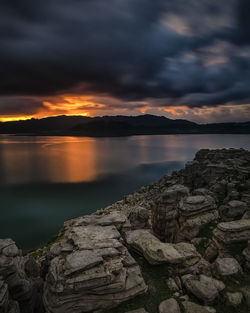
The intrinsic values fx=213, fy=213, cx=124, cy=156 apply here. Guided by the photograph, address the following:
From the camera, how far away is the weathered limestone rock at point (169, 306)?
9.02 metres

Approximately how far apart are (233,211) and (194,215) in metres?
3.20

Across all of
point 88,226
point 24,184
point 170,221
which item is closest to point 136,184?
point 24,184

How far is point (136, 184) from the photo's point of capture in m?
78.7

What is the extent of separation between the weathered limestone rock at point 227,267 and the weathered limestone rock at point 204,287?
678mm

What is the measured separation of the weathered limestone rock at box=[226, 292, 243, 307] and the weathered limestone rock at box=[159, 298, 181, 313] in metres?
2.26

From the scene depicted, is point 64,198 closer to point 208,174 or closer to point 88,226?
point 208,174

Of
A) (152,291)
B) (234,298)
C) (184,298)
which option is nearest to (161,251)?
(152,291)

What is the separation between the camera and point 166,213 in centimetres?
2092

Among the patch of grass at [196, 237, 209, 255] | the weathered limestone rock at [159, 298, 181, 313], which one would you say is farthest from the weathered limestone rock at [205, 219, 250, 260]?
the weathered limestone rock at [159, 298, 181, 313]

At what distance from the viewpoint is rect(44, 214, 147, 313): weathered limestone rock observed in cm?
923

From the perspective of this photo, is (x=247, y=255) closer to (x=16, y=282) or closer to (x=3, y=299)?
(x=3, y=299)

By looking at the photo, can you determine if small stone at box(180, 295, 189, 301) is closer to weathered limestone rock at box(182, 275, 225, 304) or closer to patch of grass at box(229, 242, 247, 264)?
weathered limestone rock at box(182, 275, 225, 304)

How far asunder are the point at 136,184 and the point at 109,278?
2736 inches

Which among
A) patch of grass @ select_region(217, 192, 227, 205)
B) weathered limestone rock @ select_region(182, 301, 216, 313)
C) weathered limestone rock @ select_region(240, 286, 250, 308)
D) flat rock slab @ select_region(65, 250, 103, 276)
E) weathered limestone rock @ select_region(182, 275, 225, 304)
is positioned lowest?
weathered limestone rock @ select_region(182, 301, 216, 313)
